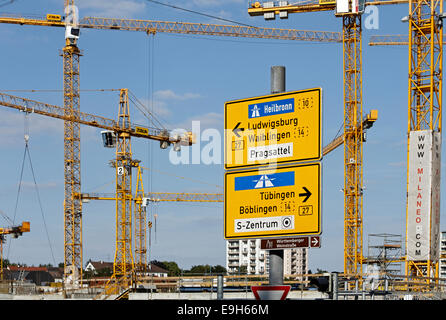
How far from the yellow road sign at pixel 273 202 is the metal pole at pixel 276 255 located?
368 mm

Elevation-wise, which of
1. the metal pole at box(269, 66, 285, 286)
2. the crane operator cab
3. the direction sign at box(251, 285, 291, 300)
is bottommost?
the direction sign at box(251, 285, 291, 300)

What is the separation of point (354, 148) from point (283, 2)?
70.2ft

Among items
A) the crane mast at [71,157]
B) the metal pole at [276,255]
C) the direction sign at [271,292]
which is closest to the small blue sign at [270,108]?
the metal pole at [276,255]

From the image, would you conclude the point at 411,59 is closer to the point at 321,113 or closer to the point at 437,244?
the point at 437,244

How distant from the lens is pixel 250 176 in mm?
12812

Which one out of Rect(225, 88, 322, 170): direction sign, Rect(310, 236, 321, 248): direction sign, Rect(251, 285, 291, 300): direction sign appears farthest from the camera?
Rect(225, 88, 322, 170): direction sign

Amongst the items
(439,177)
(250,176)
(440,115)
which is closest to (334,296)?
(250,176)

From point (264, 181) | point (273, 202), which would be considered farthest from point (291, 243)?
point (264, 181)

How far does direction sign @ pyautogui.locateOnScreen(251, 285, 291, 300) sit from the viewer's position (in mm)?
11367

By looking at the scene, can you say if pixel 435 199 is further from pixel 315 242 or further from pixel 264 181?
pixel 315 242

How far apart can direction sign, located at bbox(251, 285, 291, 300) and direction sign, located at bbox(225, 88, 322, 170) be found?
2.13 m

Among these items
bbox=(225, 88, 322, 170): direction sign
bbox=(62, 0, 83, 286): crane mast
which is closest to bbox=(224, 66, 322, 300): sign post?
bbox=(225, 88, 322, 170): direction sign

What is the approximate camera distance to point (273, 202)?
1252 centimetres

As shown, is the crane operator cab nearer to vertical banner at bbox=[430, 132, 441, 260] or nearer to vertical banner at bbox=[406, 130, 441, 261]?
vertical banner at bbox=[406, 130, 441, 261]
